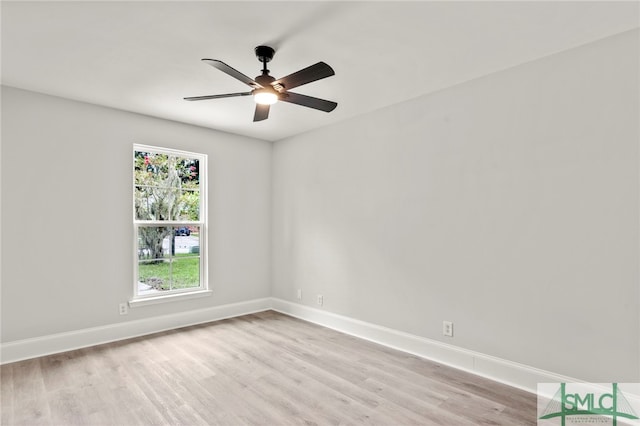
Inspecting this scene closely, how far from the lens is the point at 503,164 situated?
286 cm

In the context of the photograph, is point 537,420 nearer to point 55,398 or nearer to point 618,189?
point 618,189

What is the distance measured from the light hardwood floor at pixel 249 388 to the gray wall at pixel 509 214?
1.66 feet

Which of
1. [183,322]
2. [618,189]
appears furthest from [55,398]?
[618,189]

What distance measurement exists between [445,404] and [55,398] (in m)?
2.80

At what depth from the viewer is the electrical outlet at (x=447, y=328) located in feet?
10.3

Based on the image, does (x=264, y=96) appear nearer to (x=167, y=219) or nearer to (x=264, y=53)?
(x=264, y=53)

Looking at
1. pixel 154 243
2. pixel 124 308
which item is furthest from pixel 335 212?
pixel 124 308

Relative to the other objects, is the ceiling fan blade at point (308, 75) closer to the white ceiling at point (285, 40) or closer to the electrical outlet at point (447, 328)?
the white ceiling at point (285, 40)

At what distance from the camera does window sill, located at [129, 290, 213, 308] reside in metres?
3.93

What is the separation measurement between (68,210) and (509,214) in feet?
13.5

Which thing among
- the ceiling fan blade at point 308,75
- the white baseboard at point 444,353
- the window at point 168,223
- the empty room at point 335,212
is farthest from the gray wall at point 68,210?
the ceiling fan blade at point 308,75

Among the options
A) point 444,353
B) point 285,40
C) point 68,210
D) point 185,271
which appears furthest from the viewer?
point 185,271

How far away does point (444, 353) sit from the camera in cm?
317

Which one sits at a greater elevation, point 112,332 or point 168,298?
point 168,298
